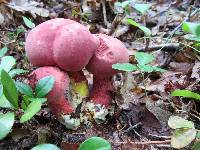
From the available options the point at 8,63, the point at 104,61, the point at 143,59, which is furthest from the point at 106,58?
the point at 8,63

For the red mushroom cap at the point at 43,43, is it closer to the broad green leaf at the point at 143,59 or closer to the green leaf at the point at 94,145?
the broad green leaf at the point at 143,59

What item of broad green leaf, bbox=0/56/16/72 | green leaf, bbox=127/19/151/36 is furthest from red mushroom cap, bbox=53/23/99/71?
green leaf, bbox=127/19/151/36

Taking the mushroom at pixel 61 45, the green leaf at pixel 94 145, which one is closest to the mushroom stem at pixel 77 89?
the mushroom at pixel 61 45

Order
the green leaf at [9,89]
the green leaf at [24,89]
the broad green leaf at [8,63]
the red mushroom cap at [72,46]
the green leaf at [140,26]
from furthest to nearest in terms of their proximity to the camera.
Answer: the green leaf at [140,26] → the broad green leaf at [8,63] → the red mushroom cap at [72,46] → the green leaf at [24,89] → the green leaf at [9,89]

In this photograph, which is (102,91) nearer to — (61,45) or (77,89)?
(77,89)

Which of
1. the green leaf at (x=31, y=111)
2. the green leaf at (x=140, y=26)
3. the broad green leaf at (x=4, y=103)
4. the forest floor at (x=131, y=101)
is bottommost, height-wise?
the forest floor at (x=131, y=101)

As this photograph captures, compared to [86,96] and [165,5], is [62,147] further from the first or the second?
[165,5]
